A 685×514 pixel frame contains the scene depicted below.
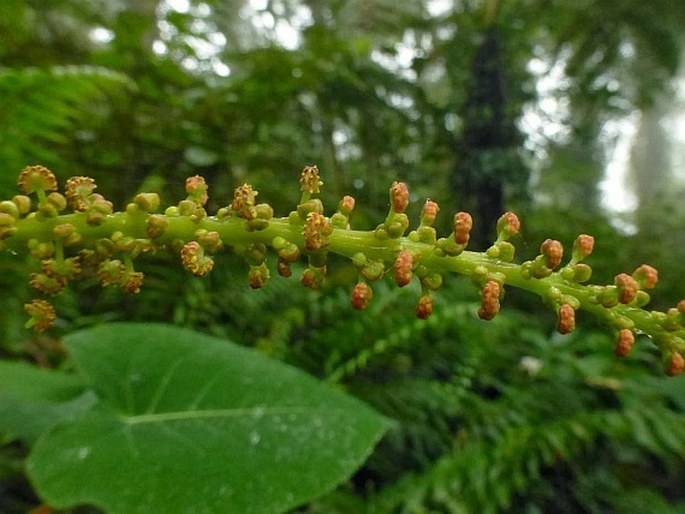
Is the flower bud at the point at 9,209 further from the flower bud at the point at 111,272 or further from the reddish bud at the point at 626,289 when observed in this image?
the reddish bud at the point at 626,289

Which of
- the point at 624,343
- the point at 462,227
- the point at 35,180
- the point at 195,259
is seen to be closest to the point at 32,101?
the point at 35,180

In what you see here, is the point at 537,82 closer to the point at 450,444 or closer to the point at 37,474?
the point at 450,444

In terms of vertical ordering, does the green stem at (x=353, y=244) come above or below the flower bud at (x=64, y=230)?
above

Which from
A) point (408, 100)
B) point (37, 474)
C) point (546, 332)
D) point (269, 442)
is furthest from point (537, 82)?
point (37, 474)

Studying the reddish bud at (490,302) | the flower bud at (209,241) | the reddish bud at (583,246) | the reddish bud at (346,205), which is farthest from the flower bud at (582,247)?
the flower bud at (209,241)

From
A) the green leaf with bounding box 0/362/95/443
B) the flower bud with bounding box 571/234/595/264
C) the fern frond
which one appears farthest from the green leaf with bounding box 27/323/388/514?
the fern frond

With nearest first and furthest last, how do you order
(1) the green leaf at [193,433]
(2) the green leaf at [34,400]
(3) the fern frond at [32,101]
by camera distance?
(1) the green leaf at [193,433]
(2) the green leaf at [34,400]
(3) the fern frond at [32,101]

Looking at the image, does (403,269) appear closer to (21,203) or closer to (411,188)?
(21,203)
